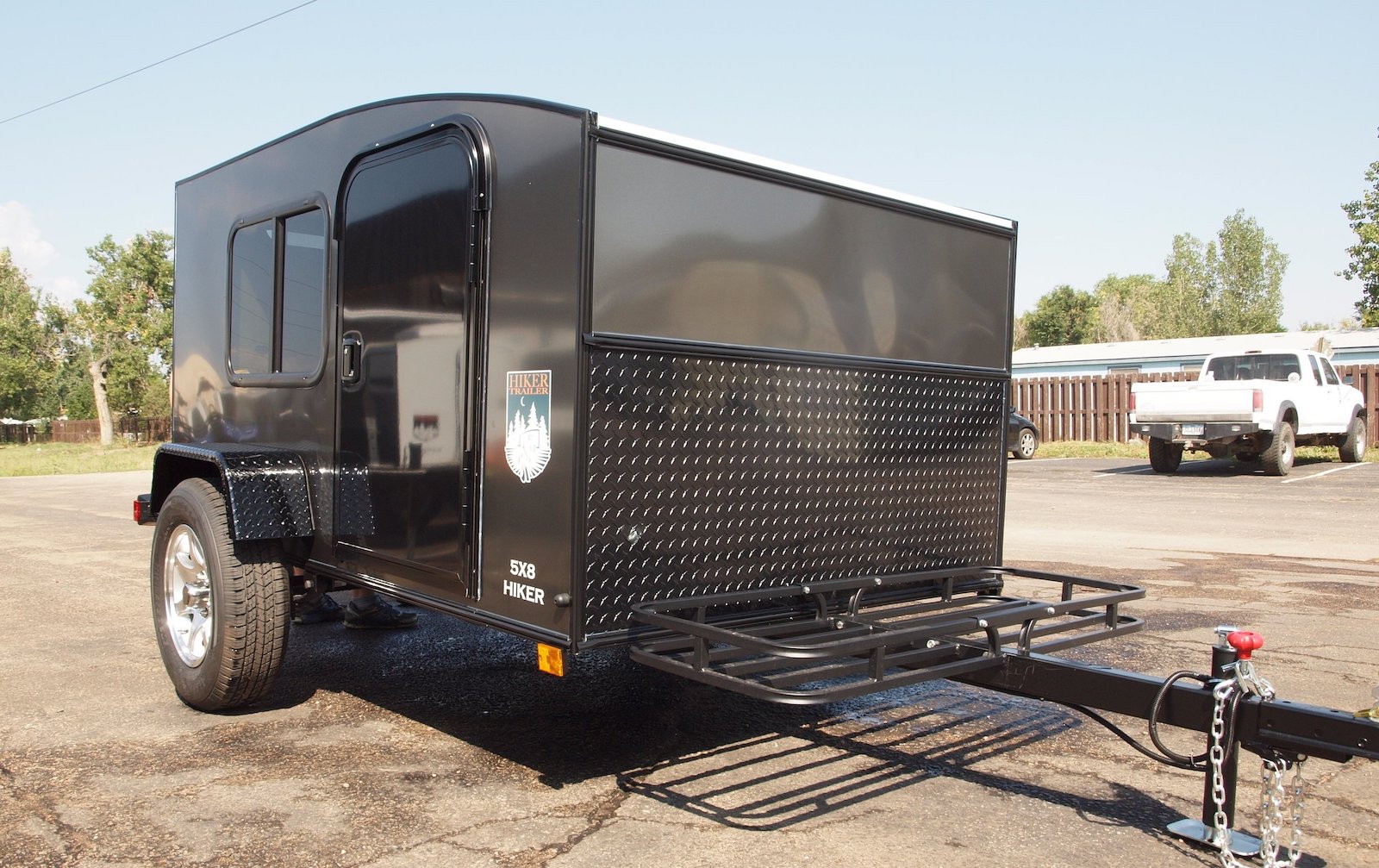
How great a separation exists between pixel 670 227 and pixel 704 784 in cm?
208

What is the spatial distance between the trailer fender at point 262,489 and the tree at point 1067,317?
3367 inches

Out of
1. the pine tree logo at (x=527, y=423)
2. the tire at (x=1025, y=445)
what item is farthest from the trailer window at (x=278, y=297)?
the tire at (x=1025, y=445)

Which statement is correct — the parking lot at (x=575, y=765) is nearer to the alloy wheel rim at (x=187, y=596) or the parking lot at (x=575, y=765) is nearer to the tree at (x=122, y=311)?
the alloy wheel rim at (x=187, y=596)

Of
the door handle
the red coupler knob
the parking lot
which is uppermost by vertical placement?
the door handle

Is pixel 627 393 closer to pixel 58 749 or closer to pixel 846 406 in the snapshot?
pixel 846 406

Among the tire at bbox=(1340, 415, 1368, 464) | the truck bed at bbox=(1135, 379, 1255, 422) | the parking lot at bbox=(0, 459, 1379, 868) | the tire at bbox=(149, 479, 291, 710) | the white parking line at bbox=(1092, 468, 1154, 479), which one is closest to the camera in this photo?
the parking lot at bbox=(0, 459, 1379, 868)

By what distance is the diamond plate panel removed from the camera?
379 centimetres

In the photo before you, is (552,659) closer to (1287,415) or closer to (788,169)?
(788,169)

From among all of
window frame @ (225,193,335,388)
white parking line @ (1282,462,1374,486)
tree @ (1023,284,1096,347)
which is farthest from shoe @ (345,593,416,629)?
tree @ (1023,284,1096,347)

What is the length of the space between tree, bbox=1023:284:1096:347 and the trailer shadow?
277 ft

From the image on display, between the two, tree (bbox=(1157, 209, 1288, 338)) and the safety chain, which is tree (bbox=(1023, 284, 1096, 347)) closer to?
tree (bbox=(1157, 209, 1288, 338))

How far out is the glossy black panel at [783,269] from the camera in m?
3.80

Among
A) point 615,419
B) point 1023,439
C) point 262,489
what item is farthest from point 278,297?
point 1023,439

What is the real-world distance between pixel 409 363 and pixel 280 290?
4.52 ft
